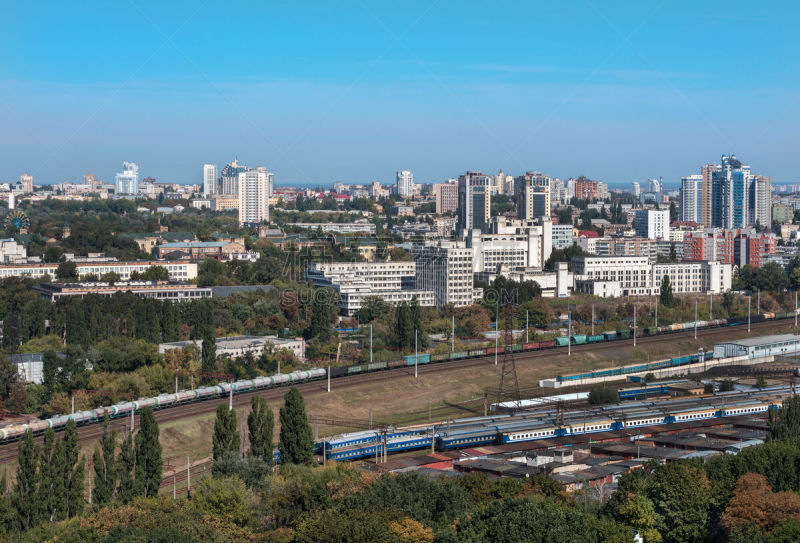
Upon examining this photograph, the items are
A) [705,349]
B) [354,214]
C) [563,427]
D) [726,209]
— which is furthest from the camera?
[354,214]

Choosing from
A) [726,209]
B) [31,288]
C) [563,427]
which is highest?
[726,209]

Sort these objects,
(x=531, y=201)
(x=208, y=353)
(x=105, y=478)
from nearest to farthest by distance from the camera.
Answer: (x=105, y=478)
(x=208, y=353)
(x=531, y=201)

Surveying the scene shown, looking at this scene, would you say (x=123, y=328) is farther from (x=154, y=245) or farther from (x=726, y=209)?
→ (x=726, y=209)

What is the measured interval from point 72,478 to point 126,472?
0.93 m

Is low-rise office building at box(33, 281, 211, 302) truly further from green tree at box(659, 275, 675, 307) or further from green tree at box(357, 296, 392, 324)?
green tree at box(659, 275, 675, 307)

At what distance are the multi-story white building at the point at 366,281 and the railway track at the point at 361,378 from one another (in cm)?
977

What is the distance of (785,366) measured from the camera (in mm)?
33406

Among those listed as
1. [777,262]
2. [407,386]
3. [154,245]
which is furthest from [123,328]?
[777,262]

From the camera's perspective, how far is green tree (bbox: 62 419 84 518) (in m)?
16.2

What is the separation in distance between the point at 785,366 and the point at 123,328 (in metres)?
20.9

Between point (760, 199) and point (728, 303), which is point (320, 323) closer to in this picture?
point (728, 303)

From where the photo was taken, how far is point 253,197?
319 ft

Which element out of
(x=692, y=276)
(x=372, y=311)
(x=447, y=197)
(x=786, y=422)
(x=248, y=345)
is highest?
(x=447, y=197)

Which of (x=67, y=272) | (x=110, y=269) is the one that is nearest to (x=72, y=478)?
(x=67, y=272)
